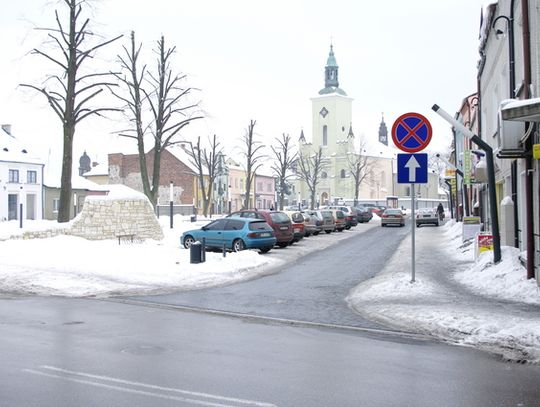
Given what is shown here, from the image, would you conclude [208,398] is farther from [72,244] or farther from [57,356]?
[72,244]

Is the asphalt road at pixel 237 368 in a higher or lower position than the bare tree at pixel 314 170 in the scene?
lower

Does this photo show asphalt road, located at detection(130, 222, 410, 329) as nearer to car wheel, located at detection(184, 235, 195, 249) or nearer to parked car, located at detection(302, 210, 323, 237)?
car wheel, located at detection(184, 235, 195, 249)

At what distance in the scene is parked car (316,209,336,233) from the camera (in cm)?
3988

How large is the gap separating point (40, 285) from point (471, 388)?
11634 mm

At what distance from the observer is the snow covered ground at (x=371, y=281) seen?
9.41 m

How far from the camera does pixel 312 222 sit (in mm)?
37125

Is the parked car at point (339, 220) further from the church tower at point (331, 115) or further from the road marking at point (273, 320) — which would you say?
the church tower at point (331, 115)

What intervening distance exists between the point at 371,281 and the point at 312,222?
840 inches

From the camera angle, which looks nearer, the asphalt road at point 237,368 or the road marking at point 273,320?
the asphalt road at point 237,368

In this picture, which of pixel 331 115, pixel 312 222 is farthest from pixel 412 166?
pixel 331 115

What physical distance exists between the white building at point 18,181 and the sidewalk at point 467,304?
49.3m

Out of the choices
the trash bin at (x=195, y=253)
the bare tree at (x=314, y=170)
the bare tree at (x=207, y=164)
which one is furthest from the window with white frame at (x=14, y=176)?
the trash bin at (x=195, y=253)

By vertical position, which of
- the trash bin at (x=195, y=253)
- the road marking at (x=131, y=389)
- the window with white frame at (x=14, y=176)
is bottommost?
the road marking at (x=131, y=389)

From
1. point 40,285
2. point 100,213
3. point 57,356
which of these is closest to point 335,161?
point 100,213
